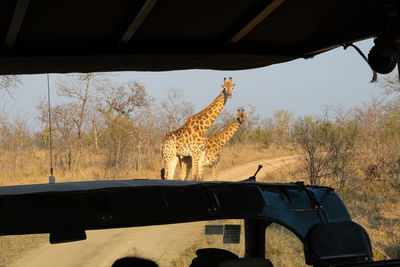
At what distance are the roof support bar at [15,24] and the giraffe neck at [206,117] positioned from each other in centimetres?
851

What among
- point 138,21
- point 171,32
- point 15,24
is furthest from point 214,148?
point 15,24

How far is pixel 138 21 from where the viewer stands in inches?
103

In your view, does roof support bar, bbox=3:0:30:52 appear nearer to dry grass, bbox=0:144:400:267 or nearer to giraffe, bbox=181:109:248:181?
dry grass, bbox=0:144:400:267

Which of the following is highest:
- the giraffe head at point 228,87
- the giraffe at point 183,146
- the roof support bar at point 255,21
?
the giraffe head at point 228,87

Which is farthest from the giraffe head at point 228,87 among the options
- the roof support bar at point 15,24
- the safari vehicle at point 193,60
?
the roof support bar at point 15,24

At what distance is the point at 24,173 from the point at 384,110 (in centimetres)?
1070

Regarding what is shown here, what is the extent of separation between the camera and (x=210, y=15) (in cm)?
272

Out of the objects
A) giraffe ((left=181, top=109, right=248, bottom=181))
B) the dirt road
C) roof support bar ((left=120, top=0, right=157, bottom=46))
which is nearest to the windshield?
the dirt road

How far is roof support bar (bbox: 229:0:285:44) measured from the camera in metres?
2.58

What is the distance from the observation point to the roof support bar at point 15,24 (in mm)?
2270

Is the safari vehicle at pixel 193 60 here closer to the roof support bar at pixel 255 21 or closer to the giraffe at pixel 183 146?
the roof support bar at pixel 255 21

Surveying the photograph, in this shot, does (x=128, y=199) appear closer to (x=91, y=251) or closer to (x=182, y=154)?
(x=91, y=251)

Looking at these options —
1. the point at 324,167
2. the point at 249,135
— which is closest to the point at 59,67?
the point at 324,167

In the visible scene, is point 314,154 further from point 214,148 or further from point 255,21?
point 255,21
